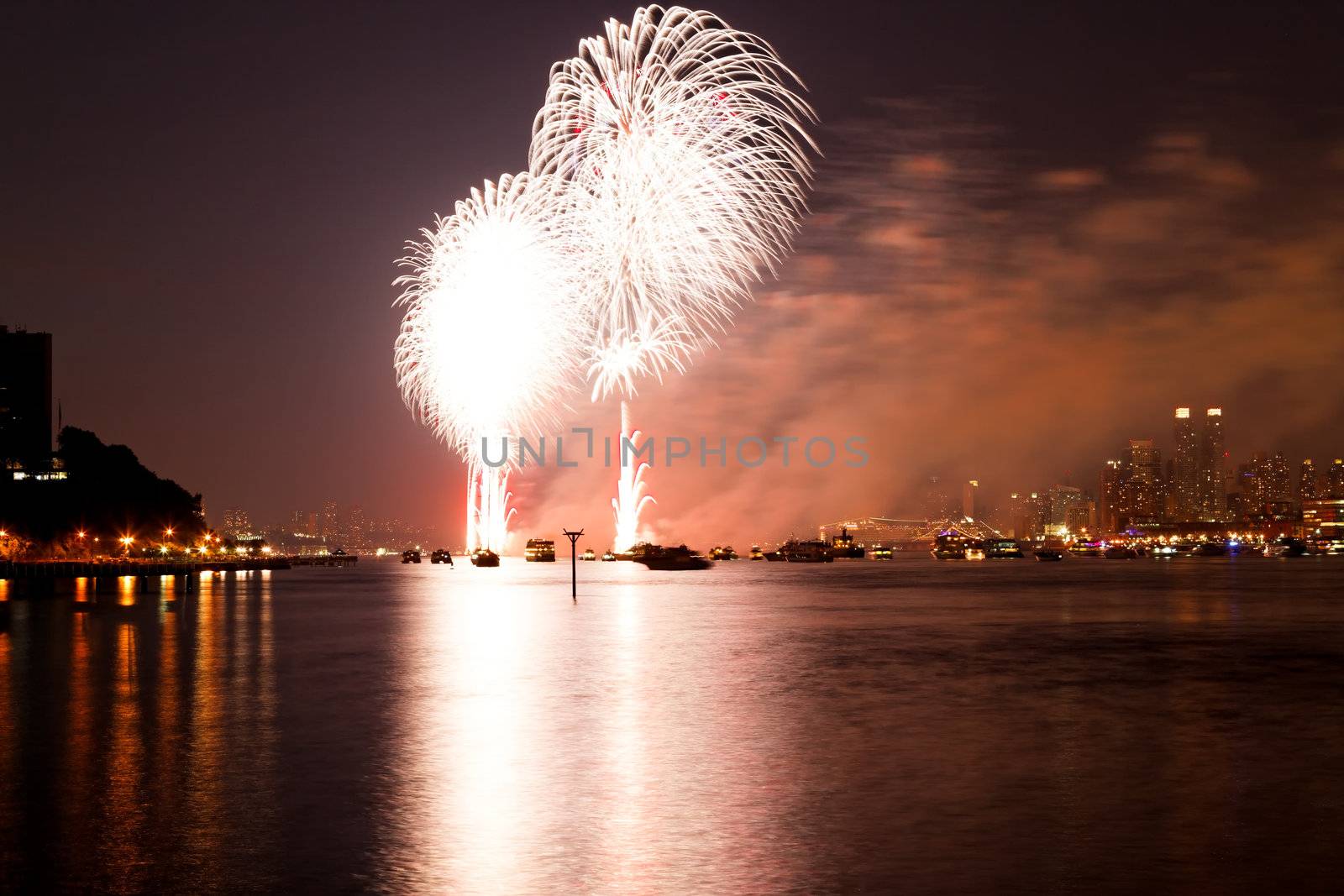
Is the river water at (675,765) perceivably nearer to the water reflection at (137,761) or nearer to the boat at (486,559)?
the water reflection at (137,761)

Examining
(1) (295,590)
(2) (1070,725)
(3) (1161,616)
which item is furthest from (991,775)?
(1) (295,590)

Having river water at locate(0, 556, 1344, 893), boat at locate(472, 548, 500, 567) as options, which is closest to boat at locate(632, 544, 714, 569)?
boat at locate(472, 548, 500, 567)

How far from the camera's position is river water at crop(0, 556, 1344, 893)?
12.0 metres

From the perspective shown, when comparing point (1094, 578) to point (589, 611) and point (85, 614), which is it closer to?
point (589, 611)

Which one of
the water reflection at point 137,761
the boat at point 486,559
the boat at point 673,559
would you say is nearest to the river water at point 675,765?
the water reflection at point 137,761

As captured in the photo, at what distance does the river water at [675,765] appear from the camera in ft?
39.4

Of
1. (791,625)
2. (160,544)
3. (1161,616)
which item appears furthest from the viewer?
(160,544)

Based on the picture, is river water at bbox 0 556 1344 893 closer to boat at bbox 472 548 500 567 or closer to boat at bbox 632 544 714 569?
boat at bbox 632 544 714 569

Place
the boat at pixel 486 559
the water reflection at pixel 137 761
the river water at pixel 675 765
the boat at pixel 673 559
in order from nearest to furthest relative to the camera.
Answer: the river water at pixel 675 765 < the water reflection at pixel 137 761 < the boat at pixel 673 559 < the boat at pixel 486 559

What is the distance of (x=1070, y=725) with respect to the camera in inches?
843

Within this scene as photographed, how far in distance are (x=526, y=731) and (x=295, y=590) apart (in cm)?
8123

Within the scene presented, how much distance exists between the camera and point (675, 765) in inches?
696

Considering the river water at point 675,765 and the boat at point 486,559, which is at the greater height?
the river water at point 675,765

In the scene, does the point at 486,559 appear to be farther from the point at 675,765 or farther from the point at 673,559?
the point at 675,765
